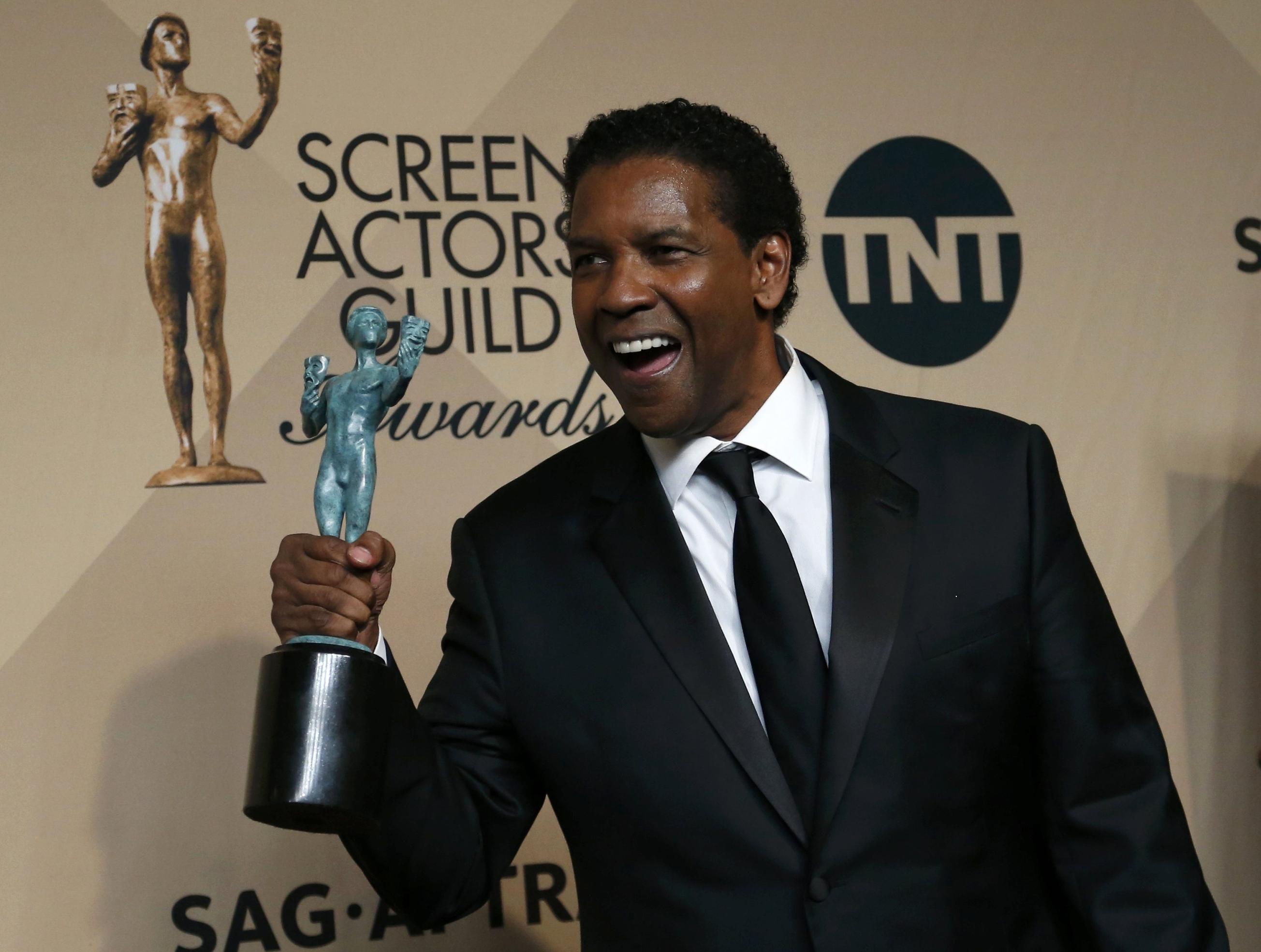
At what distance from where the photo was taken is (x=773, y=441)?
145 centimetres

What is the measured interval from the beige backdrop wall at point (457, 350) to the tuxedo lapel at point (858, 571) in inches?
34.5

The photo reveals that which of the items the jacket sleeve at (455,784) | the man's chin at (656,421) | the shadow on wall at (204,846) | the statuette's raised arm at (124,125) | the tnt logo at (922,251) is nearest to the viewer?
the jacket sleeve at (455,784)

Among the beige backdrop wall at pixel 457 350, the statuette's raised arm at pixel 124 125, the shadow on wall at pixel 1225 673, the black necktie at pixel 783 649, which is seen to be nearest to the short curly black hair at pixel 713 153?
the black necktie at pixel 783 649

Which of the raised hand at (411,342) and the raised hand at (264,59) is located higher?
the raised hand at (264,59)

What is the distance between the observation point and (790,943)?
50.9 inches

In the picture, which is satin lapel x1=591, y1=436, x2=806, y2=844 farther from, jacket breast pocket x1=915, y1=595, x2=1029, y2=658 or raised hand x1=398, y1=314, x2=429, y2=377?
raised hand x1=398, y1=314, x2=429, y2=377

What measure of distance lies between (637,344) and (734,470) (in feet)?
0.58

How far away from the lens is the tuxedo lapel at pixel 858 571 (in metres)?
1.29

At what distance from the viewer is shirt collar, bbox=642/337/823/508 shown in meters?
1.45

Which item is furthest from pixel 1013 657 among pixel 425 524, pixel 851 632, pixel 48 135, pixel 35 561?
pixel 48 135

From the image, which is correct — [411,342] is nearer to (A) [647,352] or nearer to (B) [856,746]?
(A) [647,352]

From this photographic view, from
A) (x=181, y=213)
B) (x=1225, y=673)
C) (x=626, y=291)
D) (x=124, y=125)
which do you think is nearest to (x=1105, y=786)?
(x=626, y=291)

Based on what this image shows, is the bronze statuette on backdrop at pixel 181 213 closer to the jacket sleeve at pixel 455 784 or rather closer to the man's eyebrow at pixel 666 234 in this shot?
the jacket sleeve at pixel 455 784

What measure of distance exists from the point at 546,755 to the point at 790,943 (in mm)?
312
